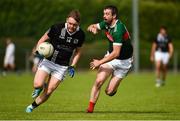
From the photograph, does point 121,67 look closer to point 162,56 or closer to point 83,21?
point 162,56

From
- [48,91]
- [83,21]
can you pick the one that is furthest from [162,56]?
[83,21]

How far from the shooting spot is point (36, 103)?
1528 centimetres

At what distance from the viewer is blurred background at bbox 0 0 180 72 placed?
49.5m

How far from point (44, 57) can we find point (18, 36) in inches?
1424

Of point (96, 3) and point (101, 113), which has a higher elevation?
point (101, 113)

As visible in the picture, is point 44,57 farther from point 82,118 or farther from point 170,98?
point 170,98

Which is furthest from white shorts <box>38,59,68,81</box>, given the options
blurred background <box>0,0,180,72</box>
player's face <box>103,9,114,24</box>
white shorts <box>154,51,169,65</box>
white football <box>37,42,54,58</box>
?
blurred background <box>0,0,180,72</box>

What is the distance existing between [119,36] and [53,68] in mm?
1600

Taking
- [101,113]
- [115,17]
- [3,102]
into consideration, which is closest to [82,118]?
[101,113]

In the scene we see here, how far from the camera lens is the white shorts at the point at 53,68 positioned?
15.3 meters

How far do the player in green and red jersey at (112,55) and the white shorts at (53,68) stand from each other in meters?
0.83

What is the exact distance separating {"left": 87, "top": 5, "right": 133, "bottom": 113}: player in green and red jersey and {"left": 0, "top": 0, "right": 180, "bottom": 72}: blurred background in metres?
31.4

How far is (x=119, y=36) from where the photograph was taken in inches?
599

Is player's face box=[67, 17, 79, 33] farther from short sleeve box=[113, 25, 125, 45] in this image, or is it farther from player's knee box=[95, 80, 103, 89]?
player's knee box=[95, 80, 103, 89]
